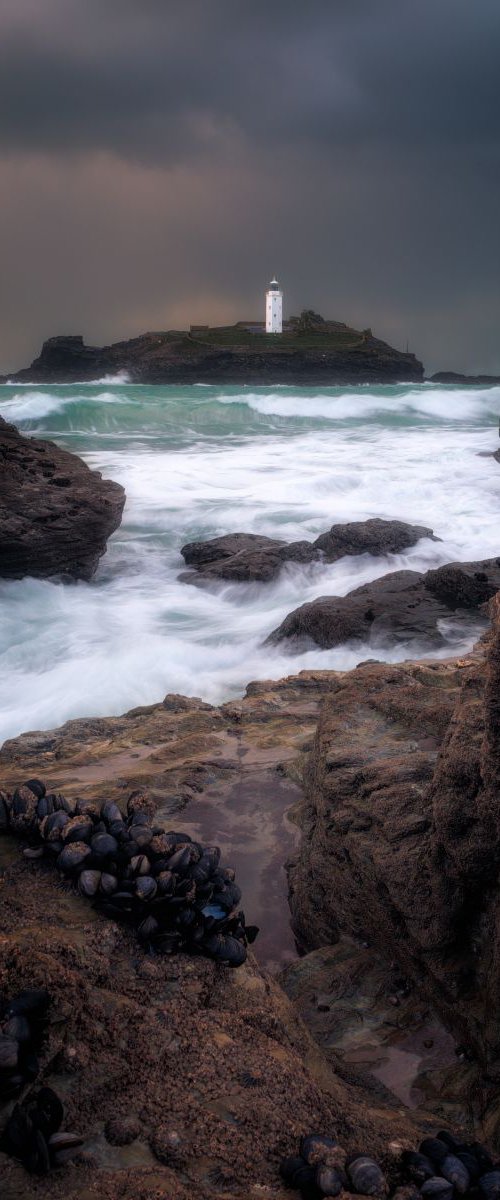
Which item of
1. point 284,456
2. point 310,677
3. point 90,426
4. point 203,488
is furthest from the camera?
point 90,426

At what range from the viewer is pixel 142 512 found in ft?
58.0

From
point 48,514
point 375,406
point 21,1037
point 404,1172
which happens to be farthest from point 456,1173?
point 375,406

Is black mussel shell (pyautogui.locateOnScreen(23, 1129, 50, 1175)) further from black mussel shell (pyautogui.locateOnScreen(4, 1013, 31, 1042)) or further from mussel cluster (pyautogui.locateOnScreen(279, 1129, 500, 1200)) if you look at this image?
mussel cluster (pyautogui.locateOnScreen(279, 1129, 500, 1200))

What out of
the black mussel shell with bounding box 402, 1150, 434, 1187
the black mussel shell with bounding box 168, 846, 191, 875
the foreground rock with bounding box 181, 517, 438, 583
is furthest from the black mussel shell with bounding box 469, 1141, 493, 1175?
the foreground rock with bounding box 181, 517, 438, 583

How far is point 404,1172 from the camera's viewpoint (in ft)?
6.89

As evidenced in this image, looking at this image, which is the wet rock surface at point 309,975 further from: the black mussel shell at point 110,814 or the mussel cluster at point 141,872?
the black mussel shell at point 110,814

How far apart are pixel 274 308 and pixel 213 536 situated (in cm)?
9749

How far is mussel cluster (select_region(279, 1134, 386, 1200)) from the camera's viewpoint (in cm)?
189

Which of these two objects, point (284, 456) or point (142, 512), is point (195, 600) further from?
point (284, 456)

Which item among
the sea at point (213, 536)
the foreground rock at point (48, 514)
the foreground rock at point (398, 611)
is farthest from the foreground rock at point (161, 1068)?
the foreground rock at point (48, 514)

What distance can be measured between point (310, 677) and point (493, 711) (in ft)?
15.0

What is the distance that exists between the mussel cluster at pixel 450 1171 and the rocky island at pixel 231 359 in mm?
93222

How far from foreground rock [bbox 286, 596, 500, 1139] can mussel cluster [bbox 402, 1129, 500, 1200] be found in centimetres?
40

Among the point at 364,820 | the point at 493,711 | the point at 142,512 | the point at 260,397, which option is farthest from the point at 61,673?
the point at 260,397
